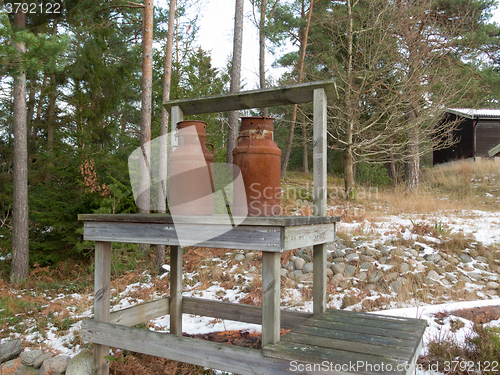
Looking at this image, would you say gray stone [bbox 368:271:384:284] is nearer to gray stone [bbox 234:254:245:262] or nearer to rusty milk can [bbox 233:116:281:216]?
gray stone [bbox 234:254:245:262]

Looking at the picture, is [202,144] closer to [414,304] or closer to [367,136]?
[414,304]

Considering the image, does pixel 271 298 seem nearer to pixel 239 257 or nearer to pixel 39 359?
pixel 39 359

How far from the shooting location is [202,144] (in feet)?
9.16

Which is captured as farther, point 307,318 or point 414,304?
point 414,304

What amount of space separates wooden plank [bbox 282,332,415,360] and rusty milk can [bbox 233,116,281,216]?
0.84 meters

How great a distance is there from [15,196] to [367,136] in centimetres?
879

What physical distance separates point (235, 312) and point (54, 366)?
5.34ft

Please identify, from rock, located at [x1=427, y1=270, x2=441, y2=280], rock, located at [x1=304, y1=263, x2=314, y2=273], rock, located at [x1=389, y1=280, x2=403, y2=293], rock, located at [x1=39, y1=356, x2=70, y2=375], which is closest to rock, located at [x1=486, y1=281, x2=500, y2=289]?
rock, located at [x1=427, y1=270, x2=441, y2=280]

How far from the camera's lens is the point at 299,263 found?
19.3ft

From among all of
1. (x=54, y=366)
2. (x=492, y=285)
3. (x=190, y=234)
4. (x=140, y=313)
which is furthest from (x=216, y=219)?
(x=492, y=285)

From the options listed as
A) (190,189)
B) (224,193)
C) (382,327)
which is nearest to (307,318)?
(382,327)

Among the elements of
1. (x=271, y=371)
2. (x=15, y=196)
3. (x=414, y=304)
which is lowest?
(x=414, y=304)

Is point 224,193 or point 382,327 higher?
point 224,193

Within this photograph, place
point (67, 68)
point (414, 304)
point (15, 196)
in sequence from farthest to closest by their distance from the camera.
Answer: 1. point (67, 68)
2. point (15, 196)
3. point (414, 304)
